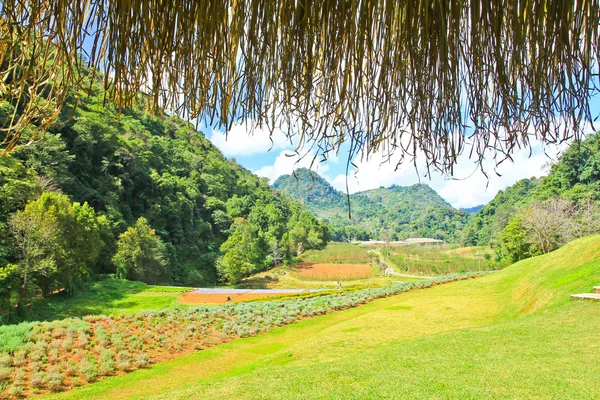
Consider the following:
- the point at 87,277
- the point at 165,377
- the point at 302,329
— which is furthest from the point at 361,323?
the point at 87,277

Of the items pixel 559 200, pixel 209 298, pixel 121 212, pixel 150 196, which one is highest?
pixel 150 196

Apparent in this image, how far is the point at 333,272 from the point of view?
4594 centimetres

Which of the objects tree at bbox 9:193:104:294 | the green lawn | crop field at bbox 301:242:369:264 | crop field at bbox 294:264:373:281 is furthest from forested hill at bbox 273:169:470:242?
tree at bbox 9:193:104:294

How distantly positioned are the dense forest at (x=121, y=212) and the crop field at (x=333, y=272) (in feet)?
17.5

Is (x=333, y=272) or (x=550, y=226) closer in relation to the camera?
(x=550, y=226)

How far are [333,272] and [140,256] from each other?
25.0 metres

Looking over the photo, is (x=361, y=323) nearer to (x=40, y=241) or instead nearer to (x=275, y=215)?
(x=40, y=241)

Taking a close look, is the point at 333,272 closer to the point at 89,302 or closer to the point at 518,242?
the point at 518,242

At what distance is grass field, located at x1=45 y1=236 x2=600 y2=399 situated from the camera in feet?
13.5

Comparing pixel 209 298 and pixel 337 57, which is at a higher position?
pixel 337 57

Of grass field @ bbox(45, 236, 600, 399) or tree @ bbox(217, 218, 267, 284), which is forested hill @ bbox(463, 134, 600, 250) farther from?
tree @ bbox(217, 218, 267, 284)

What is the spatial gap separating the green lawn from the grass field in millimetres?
11458

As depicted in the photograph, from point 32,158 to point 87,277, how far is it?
31.7 feet

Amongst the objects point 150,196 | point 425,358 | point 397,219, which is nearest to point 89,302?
point 150,196
